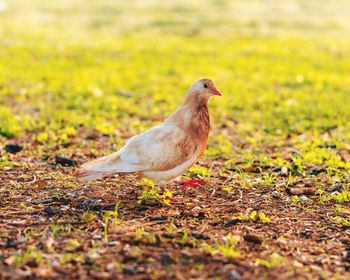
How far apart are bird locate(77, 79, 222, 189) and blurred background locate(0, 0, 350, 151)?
3.71 m

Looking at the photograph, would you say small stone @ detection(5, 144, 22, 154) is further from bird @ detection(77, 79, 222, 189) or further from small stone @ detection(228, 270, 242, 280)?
small stone @ detection(228, 270, 242, 280)

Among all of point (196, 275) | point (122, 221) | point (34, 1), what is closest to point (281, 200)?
point (122, 221)

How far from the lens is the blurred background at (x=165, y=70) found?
12.3 m

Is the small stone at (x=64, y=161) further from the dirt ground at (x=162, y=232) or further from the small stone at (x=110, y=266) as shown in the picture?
the small stone at (x=110, y=266)

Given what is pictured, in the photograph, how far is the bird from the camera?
21.6ft

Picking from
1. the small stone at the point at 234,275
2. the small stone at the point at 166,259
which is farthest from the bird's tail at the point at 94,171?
the small stone at the point at 234,275

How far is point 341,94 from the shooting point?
14.8m

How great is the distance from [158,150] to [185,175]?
1.76m

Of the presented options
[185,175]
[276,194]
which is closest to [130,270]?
[276,194]

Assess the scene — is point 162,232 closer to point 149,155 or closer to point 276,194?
point 149,155

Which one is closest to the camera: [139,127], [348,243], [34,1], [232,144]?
[348,243]

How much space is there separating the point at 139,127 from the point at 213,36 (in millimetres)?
17133

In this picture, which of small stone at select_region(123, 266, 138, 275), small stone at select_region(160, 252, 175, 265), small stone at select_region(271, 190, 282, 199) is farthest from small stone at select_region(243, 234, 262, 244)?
small stone at select_region(271, 190, 282, 199)

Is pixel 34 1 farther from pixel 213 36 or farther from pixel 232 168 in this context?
pixel 232 168
